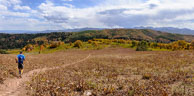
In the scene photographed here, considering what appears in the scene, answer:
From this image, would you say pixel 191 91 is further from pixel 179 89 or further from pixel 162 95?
pixel 162 95

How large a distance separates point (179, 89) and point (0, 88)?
14736 millimetres

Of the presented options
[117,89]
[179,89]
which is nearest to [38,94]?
[117,89]

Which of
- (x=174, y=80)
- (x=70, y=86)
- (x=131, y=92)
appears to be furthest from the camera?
(x=174, y=80)

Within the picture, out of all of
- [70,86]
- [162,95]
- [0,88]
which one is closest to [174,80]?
[162,95]

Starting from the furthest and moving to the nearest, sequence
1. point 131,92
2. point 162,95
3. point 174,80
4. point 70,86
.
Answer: point 174,80 < point 70,86 < point 131,92 < point 162,95

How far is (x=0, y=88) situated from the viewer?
11352 mm

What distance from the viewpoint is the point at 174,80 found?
13484 mm

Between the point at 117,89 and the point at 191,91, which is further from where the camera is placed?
the point at 117,89

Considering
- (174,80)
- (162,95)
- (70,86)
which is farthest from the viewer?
(174,80)

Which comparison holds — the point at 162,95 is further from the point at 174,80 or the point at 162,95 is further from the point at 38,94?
the point at 38,94

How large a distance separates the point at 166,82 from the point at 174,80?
4.35 feet

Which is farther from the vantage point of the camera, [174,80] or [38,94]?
[174,80]

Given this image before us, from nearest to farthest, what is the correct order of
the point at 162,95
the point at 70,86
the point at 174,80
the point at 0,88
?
the point at 162,95 → the point at 0,88 → the point at 70,86 → the point at 174,80

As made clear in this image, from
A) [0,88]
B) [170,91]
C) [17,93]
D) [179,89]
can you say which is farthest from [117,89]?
[0,88]
